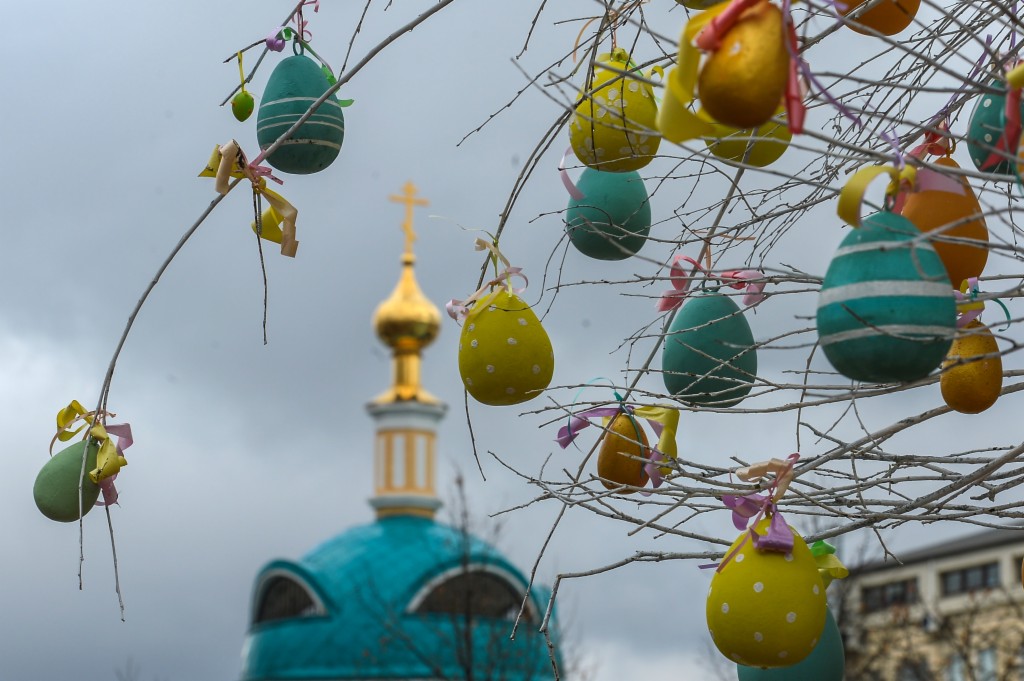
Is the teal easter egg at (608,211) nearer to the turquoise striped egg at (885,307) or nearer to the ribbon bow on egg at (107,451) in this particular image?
the ribbon bow on egg at (107,451)

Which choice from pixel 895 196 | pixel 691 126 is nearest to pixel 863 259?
pixel 895 196

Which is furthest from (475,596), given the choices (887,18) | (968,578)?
(968,578)

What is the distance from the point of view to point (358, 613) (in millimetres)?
23422

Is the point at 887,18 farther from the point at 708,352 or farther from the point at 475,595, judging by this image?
the point at 475,595

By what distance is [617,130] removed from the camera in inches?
132

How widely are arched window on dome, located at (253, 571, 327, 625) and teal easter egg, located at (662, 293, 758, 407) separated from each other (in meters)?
20.7

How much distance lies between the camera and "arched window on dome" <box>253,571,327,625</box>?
24.3 m

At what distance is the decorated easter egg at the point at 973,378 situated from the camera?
10.2 ft

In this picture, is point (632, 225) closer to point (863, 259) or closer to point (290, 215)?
point (290, 215)

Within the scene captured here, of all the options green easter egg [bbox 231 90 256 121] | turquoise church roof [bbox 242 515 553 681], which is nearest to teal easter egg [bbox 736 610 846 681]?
green easter egg [bbox 231 90 256 121]

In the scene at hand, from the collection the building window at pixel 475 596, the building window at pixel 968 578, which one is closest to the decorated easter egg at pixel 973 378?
the building window at pixel 475 596

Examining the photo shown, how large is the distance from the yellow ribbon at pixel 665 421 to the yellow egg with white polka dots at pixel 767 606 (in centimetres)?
86

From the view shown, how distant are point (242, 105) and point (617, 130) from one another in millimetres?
890

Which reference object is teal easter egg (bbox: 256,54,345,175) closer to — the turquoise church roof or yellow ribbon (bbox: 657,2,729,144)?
yellow ribbon (bbox: 657,2,729,144)
